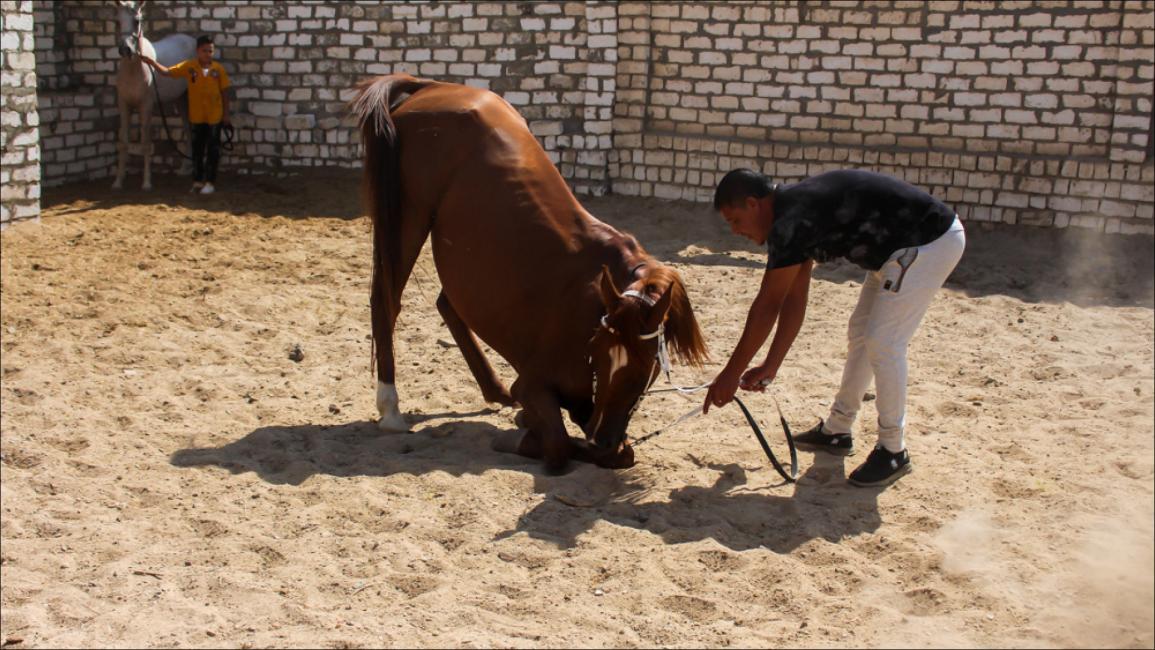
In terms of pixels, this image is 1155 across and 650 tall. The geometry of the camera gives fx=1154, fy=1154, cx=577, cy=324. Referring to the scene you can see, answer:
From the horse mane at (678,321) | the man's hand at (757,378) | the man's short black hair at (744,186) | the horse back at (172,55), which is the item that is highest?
the horse back at (172,55)

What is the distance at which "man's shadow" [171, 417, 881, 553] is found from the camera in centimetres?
496

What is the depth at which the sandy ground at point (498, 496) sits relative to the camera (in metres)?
4.16

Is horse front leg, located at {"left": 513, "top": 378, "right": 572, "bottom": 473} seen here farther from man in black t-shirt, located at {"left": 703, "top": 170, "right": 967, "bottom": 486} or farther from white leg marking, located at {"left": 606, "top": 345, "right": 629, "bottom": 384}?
man in black t-shirt, located at {"left": 703, "top": 170, "right": 967, "bottom": 486}

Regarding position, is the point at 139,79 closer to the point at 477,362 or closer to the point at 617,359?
the point at 477,362

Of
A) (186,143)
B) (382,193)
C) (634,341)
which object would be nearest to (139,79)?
(186,143)

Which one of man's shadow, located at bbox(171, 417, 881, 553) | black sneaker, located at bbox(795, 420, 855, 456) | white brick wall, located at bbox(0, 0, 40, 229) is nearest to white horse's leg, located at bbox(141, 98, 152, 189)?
white brick wall, located at bbox(0, 0, 40, 229)

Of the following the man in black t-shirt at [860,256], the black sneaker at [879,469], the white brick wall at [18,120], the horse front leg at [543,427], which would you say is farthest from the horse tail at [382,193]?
the white brick wall at [18,120]

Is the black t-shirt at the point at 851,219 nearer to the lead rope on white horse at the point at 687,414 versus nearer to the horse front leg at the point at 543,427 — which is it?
the lead rope on white horse at the point at 687,414

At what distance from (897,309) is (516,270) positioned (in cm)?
185

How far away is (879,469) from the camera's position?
17.7 ft

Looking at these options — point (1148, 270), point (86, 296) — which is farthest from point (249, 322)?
point (1148, 270)

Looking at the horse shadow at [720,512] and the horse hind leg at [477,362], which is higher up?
the horse hind leg at [477,362]

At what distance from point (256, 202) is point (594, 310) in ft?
24.9

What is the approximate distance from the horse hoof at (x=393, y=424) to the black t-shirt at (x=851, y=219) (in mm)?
2377
